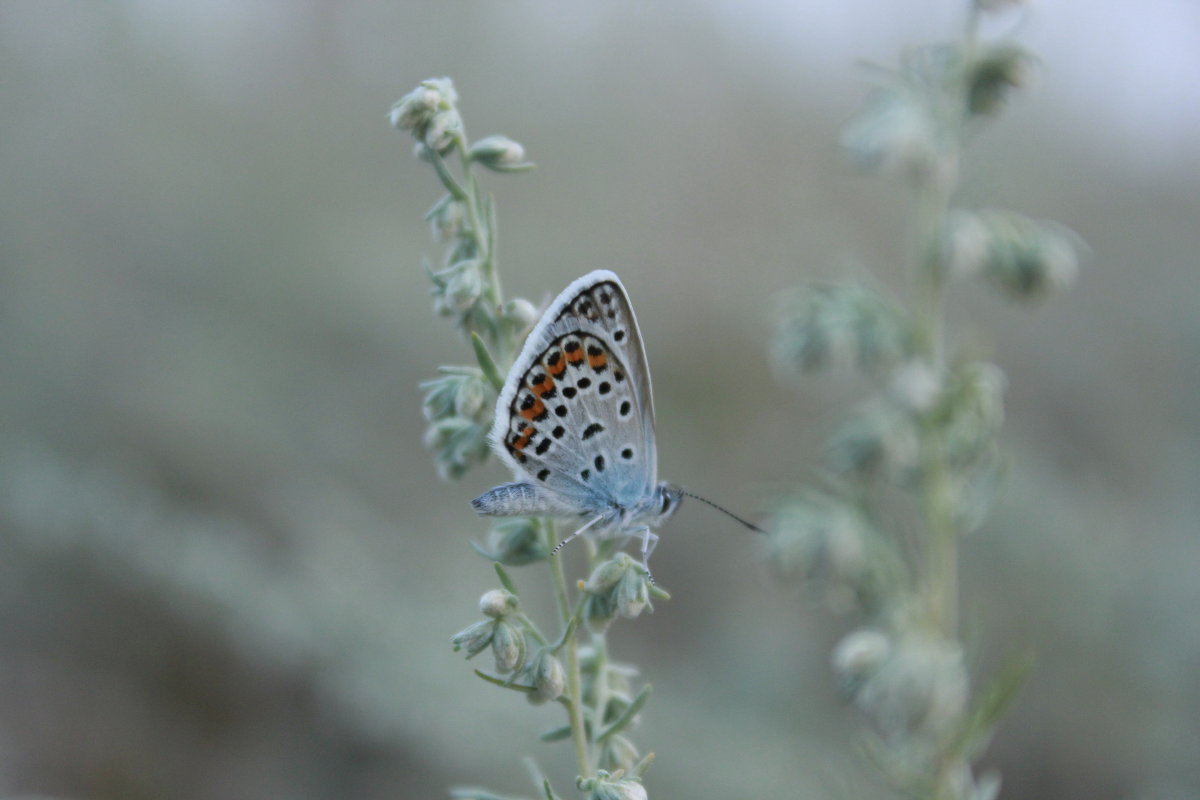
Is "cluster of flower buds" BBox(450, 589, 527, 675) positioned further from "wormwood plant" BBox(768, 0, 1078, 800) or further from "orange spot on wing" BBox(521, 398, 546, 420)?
"wormwood plant" BBox(768, 0, 1078, 800)

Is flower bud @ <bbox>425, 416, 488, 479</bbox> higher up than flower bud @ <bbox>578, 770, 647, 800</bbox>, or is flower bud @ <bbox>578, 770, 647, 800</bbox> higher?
flower bud @ <bbox>425, 416, 488, 479</bbox>

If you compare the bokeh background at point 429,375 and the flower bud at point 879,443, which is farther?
the bokeh background at point 429,375

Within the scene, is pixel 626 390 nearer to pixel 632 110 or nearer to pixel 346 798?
pixel 346 798

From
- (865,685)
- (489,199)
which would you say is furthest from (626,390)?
(865,685)

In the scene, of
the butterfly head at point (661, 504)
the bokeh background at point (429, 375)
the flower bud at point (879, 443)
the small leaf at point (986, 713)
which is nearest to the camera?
the butterfly head at point (661, 504)

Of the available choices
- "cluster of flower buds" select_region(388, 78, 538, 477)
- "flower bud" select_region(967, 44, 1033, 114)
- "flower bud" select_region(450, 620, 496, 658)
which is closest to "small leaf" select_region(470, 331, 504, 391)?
"cluster of flower buds" select_region(388, 78, 538, 477)

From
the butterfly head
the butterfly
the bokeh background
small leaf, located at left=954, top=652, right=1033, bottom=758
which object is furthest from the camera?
the bokeh background

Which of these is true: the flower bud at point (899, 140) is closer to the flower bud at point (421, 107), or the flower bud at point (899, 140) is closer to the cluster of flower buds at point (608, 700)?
the flower bud at point (421, 107)

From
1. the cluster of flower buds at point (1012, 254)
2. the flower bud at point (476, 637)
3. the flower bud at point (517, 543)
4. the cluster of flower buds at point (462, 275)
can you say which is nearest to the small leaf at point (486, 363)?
the cluster of flower buds at point (462, 275)
